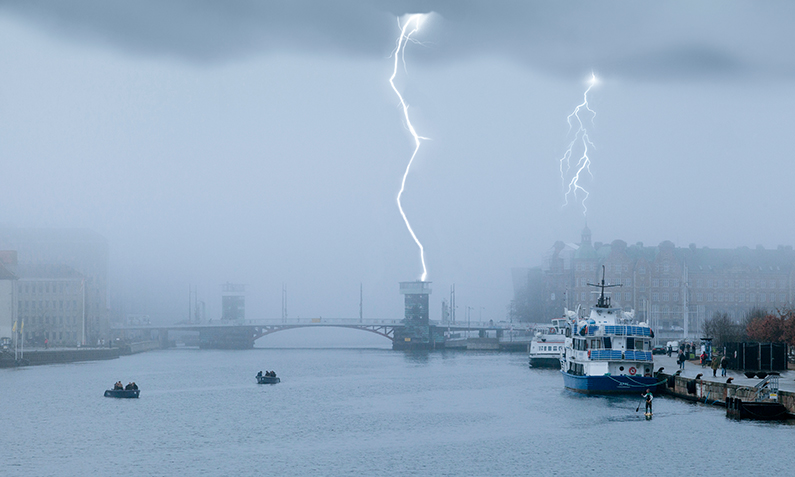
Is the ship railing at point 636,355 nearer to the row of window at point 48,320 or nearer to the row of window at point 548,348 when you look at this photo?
the row of window at point 548,348

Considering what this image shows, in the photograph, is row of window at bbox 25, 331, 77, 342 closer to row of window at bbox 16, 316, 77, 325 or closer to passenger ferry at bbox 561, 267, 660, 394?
row of window at bbox 16, 316, 77, 325

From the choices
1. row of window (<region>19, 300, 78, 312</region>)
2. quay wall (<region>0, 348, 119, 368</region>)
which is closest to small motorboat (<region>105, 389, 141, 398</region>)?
quay wall (<region>0, 348, 119, 368</region>)

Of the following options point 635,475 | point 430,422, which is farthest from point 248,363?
point 635,475

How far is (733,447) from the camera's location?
181ft

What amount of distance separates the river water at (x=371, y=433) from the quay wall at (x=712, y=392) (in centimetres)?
129

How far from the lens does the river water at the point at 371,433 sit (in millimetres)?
52156

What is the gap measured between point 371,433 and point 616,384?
29.2 meters

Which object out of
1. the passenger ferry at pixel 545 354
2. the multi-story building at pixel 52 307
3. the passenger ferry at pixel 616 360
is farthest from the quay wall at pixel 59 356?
the passenger ferry at pixel 616 360

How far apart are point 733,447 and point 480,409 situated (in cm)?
2791

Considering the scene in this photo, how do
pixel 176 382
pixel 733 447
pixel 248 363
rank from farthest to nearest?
1. pixel 248 363
2. pixel 176 382
3. pixel 733 447

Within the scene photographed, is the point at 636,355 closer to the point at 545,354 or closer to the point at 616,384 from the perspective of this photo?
the point at 616,384

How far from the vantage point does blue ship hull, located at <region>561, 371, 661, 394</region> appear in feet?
275

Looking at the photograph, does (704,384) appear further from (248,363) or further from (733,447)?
(248,363)

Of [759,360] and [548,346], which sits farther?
[548,346]
